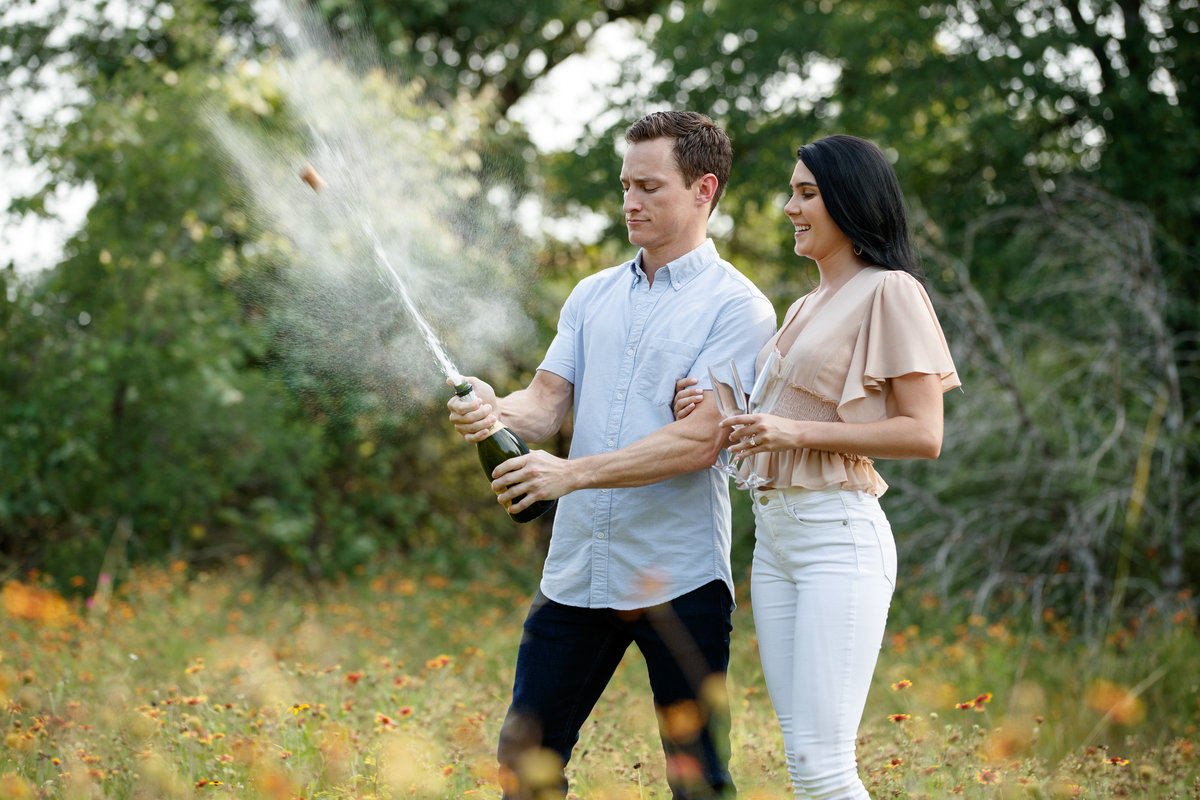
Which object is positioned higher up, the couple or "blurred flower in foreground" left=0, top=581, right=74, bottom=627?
the couple

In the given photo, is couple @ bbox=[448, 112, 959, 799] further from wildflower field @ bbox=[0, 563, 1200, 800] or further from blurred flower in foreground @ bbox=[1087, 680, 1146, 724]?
blurred flower in foreground @ bbox=[1087, 680, 1146, 724]

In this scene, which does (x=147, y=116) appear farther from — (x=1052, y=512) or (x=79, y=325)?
(x=1052, y=512)

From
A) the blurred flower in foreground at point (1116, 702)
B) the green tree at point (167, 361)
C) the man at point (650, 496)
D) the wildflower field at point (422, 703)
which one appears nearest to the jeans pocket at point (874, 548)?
the man at point (650, 496)

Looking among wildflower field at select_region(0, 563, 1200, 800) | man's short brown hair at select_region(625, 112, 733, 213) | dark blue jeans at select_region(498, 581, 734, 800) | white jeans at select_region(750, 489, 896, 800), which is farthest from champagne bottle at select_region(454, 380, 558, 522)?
wildflower field at select_region(0, 563, 1200, 800)

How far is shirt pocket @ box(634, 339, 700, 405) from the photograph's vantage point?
2.55m

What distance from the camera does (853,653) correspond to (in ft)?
7.09

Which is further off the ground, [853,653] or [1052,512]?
[853,653]

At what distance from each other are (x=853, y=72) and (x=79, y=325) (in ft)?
17.6

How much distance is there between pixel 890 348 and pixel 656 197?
2.23 ft

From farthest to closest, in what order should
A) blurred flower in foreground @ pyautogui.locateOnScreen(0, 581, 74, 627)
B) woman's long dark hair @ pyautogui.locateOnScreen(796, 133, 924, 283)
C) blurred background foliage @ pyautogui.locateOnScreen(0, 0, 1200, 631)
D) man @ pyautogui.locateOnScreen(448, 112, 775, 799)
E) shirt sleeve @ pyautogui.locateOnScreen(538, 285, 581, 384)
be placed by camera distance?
blurred background foliage @ pyautogui.locateOnScreen(0, 0, 1200, 631) < blurred flower in foreground @ pyautogui.locateOnScreen(0, 581, 74, 627) < shirt sleeve @ pyautogui.locateOnScreen(538, 285, 581, 384) < man @ pyautogui.locateOnScreen(448, 112, 775, 799) < woman's long dark hair @ pyautogui.locateOnScreen(796, 133, 924, 283)

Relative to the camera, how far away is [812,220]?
2375 millimetres

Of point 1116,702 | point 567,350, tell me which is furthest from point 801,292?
point 567,350

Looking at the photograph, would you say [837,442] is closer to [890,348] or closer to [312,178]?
[890,348]

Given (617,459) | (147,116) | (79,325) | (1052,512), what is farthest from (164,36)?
(617,459)
